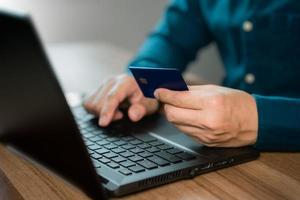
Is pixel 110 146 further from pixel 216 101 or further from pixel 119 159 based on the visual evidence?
pixel 216 101

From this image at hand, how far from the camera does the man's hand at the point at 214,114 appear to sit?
700mm

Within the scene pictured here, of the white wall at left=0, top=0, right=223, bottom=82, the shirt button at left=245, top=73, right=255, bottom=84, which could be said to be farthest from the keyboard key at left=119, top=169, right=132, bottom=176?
the white wall at left=0, top=0, right=223, bottom=82

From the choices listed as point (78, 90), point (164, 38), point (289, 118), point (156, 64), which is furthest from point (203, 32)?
point (289, 118)

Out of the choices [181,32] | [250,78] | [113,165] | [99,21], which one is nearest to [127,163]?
[113,165]

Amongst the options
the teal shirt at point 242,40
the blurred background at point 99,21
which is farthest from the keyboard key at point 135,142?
the blurred background at point 99,21

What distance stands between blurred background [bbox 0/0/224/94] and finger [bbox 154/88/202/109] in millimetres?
1098

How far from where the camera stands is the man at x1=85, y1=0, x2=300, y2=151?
71 centimetres

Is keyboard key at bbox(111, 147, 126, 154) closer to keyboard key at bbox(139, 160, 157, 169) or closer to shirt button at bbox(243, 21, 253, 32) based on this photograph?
keyboard key at bbox(139, 160, 157, 169)

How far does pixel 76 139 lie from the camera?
1.66 feet

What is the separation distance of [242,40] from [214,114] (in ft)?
1.57

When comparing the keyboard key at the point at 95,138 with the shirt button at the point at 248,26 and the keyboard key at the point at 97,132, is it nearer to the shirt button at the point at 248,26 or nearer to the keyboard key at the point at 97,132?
the keyboard key at the point at 97,132

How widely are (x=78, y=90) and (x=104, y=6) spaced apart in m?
0.96

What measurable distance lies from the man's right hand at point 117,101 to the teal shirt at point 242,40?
0.80 ft

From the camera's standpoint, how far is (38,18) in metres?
1.89
